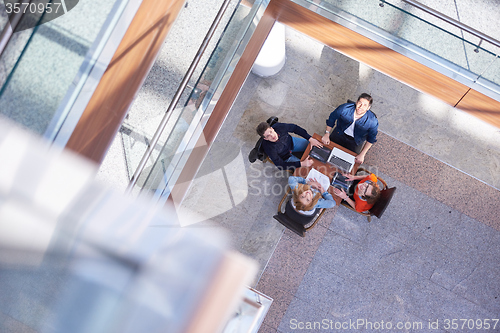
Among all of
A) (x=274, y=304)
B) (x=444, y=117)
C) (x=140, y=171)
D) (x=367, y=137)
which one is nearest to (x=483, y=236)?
(x=444, y=117)

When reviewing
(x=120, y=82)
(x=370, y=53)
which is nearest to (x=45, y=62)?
(x=120, y=82)

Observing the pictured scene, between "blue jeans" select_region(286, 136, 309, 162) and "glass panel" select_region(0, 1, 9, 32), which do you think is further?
"blue jeans" select_region(286, 136, 309, 162)

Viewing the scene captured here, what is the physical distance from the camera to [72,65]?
98.7 inches

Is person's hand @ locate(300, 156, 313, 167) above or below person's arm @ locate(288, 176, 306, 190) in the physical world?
above

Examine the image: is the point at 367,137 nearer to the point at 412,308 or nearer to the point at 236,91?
the point at 236,91

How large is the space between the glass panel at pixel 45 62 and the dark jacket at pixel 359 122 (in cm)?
258

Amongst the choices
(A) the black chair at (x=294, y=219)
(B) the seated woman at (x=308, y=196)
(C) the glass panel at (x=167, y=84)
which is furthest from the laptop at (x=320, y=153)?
(C) the glass panel at (x=167, y=84)

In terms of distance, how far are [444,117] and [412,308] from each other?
8.38ft

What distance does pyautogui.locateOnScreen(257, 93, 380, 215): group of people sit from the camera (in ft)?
12.1

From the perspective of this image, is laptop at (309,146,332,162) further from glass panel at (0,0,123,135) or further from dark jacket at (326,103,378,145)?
glass panel at (0,0,123,135)

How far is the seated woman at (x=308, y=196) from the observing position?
364 cm

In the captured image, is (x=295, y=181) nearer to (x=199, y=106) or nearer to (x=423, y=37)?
(x=199, y=106)

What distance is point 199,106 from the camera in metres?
3.56

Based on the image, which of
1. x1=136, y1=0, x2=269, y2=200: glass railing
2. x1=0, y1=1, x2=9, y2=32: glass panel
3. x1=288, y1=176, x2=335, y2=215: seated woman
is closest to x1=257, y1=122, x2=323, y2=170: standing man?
x1=288, y1=176, x2=335, y2=215: seated woman
